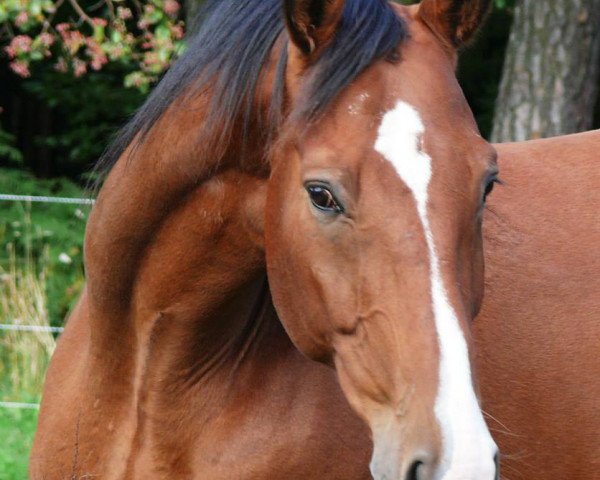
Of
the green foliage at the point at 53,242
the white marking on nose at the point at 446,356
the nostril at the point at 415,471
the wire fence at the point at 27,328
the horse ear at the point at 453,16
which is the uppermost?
the horse ear at the point at 453,16

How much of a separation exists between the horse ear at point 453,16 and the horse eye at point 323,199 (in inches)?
21.4

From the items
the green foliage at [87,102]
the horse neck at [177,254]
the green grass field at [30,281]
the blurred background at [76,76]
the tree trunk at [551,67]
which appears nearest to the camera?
the horse neck at [177,254]

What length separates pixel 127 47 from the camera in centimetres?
617

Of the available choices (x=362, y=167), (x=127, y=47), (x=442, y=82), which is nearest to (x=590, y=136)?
(x=442, y=82)

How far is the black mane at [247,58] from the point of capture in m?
2.30

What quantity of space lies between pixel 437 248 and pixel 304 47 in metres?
0.58

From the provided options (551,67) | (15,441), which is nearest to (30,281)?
(15,441)

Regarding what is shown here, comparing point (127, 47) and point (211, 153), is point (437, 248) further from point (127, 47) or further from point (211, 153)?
point (127, 47)

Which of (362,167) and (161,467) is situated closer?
(362,167)

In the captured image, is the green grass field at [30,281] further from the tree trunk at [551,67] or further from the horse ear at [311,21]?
the horse ear at [311,21]

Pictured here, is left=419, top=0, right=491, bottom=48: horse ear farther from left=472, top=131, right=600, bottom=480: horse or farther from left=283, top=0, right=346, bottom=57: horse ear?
left=472, top=131, right=600, bottom=480: horse

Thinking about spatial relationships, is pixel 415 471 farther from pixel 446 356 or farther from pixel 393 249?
pixel 393 249

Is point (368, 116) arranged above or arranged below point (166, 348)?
above

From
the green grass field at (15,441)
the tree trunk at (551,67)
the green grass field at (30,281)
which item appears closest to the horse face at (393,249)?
the green grass field at (15,441)
